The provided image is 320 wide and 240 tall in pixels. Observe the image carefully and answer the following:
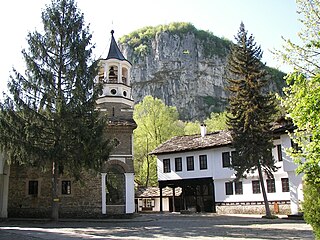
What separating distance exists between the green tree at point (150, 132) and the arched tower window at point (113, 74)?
1679 centimetres

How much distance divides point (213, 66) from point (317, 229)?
371 ft

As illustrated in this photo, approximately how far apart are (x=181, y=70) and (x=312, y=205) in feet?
353

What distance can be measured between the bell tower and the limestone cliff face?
80.5 meters

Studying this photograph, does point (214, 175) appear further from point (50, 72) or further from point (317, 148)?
point (317, 148)

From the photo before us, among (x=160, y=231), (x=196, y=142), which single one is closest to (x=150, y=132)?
(x=196, y=142)

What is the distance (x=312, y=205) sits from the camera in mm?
9328

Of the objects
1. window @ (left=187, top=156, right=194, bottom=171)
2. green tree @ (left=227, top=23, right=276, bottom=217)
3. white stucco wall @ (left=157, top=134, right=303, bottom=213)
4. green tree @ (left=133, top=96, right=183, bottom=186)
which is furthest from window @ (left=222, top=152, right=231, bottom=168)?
green tree @ (left=133, top=96, right=183, bottom=186)

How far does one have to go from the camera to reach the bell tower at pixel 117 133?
81.2 ft

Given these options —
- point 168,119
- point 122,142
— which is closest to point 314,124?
point 122,142

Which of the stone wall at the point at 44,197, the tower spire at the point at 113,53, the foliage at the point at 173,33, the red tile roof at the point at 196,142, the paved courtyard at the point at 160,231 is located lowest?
the paved courtyard at the point at 160,231

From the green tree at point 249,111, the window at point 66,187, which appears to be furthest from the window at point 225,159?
the window at point 66,187

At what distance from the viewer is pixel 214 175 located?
3122 centimetres

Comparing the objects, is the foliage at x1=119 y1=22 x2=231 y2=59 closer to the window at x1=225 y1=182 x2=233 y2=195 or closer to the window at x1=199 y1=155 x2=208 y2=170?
the window at x1=199 y1=155 x2=208 y2=170

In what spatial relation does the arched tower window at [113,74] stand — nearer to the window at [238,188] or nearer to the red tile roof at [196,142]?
the red tile roof at [196,142]
